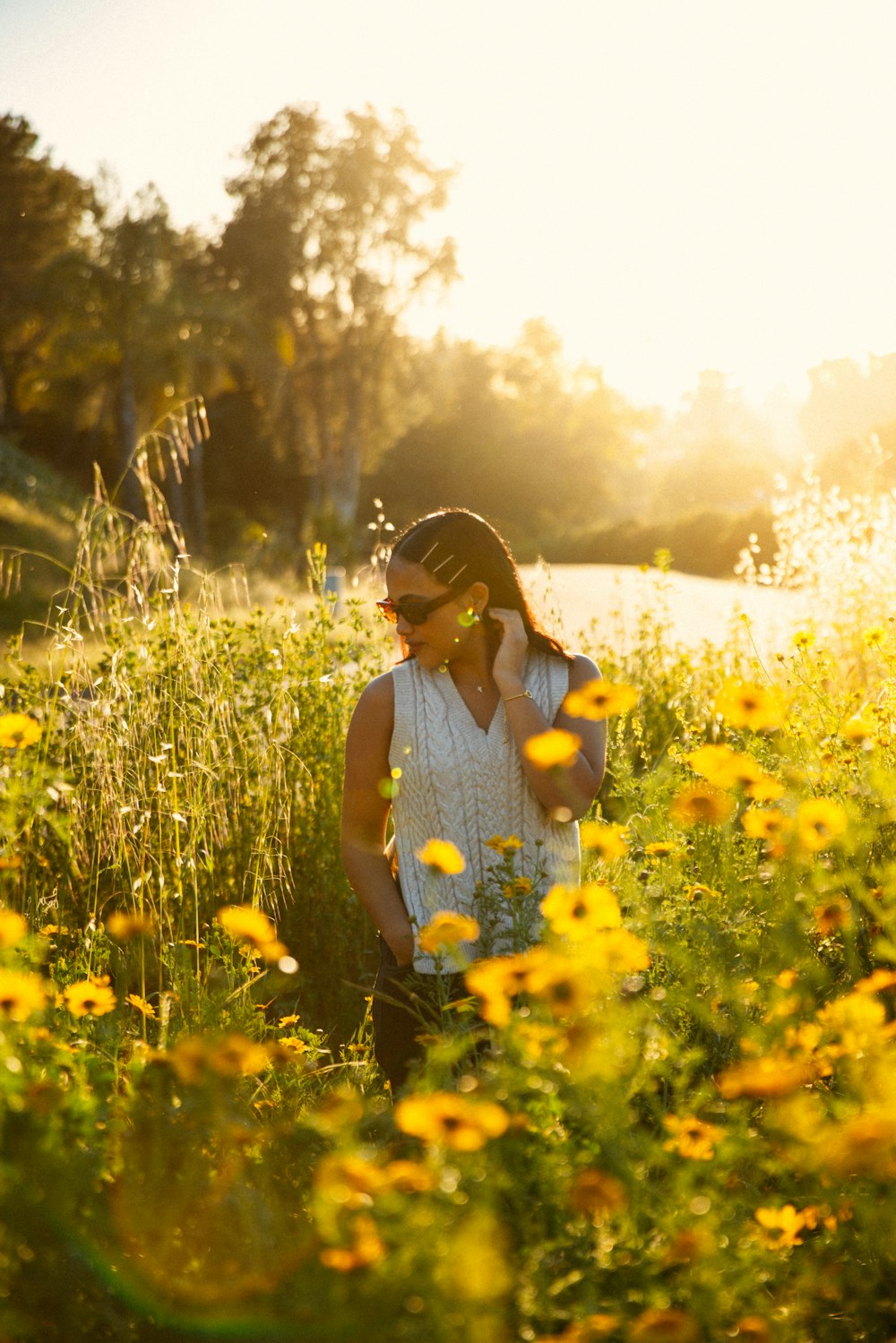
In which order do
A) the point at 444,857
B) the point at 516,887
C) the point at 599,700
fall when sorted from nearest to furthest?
the point at 444,857 < the point at 599,700 < the point at 516,887

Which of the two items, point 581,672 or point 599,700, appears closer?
point 599,700

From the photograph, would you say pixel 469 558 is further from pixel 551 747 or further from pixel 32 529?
pixel 32 529

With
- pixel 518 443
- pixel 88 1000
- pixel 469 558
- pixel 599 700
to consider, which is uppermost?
pixel 518 443

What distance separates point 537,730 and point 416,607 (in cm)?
37

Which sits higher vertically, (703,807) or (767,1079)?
(703,807)

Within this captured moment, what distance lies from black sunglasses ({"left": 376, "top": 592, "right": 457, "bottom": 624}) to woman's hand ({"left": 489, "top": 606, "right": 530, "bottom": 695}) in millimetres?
117

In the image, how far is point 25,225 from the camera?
25.9m

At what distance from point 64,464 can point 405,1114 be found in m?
29.1

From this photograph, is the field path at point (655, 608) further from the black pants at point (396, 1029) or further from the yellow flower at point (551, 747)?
the yellow flower at point (551, 747)

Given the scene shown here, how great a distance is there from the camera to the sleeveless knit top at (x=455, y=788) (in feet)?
8.18

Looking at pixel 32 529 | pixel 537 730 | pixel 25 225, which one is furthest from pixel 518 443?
pixel 537 730

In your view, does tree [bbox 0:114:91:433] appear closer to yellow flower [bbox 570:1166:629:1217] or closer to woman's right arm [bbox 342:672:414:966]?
woman's right arm [bbox 342:672:414:966]

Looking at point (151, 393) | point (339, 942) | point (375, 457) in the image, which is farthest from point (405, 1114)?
point (375, 457)

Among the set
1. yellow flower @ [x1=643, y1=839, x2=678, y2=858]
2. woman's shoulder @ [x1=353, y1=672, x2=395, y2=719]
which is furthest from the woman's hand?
yellow flower @ [x1=643, y1=839, x2=678, y2=858]
